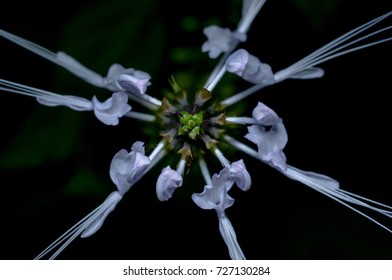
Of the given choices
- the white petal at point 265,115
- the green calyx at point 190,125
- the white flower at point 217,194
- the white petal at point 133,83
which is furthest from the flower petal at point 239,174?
the white petal at point 133,83

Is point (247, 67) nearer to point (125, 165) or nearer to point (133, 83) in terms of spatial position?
point (133, 83)

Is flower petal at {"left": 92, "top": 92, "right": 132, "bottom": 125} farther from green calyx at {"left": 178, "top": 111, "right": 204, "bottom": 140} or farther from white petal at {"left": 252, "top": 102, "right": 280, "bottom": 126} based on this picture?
white petal at {"left": 252, "top": 102, "right": 280, "bottom": 126}

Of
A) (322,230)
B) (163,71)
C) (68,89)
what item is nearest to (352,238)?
(322,230)

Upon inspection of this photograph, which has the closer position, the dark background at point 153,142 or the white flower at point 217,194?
the white flower at point 217,194

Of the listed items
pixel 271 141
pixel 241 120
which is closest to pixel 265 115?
pixel 271 141

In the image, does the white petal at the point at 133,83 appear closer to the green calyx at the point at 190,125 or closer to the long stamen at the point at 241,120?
the green calyx at the point at 190,125

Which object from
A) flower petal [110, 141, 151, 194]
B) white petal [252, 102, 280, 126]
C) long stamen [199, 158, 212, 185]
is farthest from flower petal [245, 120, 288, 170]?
flower petal [110, 141, 151, 194]

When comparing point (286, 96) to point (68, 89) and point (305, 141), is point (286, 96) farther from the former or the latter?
point (68, 89)
